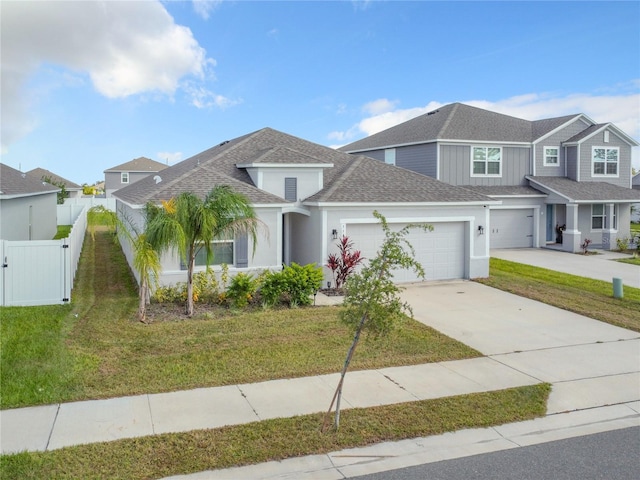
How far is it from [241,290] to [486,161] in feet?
58.4

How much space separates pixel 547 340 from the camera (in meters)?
11.4

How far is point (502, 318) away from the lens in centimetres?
1322

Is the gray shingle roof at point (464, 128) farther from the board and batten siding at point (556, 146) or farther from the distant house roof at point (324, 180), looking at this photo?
the distant house roof at point (324, 180)

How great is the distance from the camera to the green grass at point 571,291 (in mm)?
13734

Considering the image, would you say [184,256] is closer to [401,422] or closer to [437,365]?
[437,365]

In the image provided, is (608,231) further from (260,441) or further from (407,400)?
(260,441)

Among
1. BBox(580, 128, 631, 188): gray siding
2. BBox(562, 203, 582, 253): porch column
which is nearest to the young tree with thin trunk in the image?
BBox(562, 203, 582, 253): porch column

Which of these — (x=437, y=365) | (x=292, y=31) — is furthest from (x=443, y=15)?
(x=437, y=365)

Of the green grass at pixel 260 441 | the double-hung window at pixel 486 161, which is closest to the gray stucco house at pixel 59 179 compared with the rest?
the double-hung window at pixel 486 161

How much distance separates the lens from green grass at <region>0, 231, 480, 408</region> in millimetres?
8273

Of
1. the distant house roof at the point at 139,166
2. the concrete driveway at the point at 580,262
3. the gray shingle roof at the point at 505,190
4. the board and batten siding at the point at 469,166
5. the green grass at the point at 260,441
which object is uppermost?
the distant house roof at the point at 139,166

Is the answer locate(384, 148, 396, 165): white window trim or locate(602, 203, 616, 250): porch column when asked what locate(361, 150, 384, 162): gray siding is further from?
locate(602, 203, 616, 250): porch column

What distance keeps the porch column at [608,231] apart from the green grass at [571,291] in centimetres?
936

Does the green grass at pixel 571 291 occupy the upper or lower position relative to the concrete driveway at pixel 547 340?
upper
